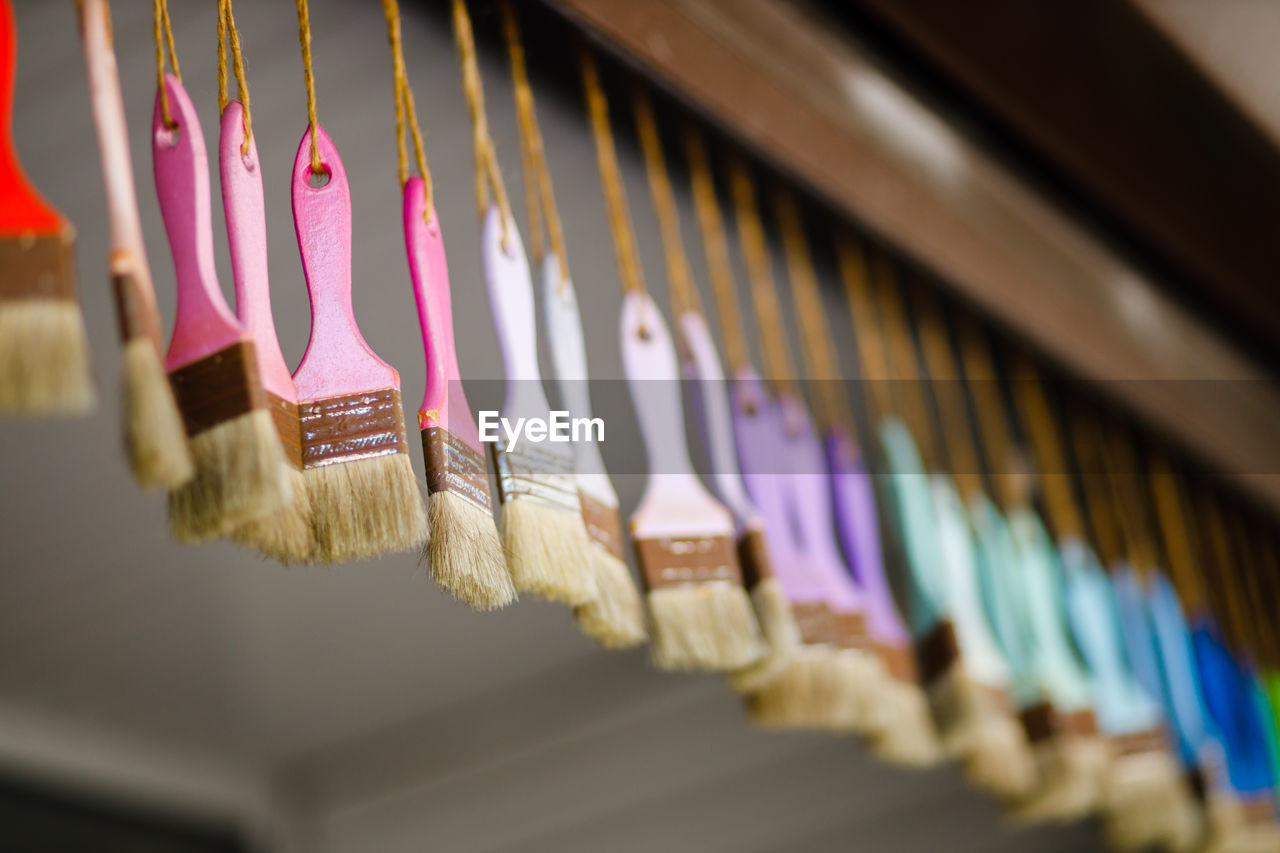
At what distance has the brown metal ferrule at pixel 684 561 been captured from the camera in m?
1.34

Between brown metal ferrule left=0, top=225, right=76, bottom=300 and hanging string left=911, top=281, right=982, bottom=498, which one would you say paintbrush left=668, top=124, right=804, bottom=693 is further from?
brown metal ferrule left=0, top=225, right=76, bottom=300

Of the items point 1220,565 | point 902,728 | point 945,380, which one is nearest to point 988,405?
point 945,380

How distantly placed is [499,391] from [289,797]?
343 centimetres

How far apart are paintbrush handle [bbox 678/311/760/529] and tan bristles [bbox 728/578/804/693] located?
9 centimetres

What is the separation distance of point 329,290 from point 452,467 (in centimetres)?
17

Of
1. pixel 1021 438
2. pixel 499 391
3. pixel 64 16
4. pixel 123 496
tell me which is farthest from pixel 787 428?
pixel 123 496

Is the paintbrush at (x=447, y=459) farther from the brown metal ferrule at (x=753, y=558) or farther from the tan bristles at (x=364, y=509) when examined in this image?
the brown metal ferrule at (x=753, y=558)

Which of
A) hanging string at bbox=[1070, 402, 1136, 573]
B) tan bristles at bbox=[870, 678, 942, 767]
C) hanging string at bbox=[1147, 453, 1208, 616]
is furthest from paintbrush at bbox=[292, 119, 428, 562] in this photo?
hanging string at bbox=[1147, 453, 1208, 616]

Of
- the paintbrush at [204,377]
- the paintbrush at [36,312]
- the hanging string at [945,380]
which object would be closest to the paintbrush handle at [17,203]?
the paintbrush at [36,312]

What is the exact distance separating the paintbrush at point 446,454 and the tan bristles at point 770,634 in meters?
0.37

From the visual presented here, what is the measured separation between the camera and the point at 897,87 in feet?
6.94

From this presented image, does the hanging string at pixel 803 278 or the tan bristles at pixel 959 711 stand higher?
the hanging string at pixel 803 278

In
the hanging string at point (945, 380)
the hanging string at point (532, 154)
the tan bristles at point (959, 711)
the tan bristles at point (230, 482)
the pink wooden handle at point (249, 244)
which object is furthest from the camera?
the hanging string at point (945, 380)

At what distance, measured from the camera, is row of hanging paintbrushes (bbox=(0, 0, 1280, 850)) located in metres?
0.92
